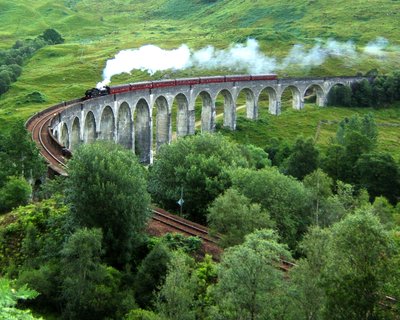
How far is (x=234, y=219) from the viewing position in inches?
1250

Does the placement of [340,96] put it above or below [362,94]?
below

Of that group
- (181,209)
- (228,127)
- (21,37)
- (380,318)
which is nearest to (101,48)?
(21,37)

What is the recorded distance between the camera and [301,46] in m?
145

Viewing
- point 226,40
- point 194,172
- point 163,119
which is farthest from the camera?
point 226,40

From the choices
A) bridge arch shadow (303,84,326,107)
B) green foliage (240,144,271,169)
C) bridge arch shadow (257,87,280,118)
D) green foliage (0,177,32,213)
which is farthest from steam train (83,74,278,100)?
green foliage (0,177,32,213)

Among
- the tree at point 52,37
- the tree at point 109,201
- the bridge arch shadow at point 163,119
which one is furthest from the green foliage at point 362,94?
the tree at point 52,37

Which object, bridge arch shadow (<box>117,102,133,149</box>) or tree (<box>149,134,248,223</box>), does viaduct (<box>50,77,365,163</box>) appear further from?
tree (<box>149,134,248,223</box>)

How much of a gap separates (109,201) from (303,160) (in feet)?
124

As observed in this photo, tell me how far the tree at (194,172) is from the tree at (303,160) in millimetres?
14139

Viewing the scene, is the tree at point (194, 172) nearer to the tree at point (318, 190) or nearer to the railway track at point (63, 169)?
the railway track at point (63, 169)

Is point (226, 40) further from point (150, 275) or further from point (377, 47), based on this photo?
point (150, 275)

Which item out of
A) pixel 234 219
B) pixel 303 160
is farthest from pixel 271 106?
pixel 234 219

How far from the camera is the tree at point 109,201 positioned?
2989cm

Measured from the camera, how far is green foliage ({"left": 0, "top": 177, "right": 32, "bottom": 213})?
131 ft
